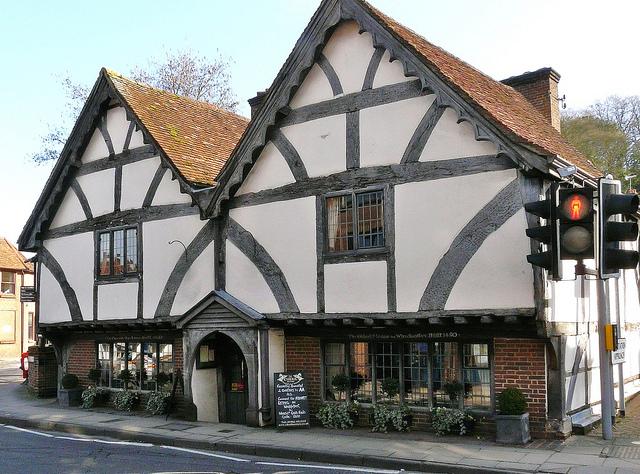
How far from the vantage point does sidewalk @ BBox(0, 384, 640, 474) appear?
416 inches

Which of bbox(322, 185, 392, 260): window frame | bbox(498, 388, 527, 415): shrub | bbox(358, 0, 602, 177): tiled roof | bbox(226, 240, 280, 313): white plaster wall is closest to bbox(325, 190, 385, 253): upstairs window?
bbox(322, 185, 392, 260): window frame

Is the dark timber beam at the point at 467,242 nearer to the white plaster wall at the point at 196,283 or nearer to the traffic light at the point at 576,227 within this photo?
the traffic light at the point at 576,227

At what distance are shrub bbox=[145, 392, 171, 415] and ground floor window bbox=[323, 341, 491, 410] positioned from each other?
14.1ft

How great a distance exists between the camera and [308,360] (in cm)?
1516

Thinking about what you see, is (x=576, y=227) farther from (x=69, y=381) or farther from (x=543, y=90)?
(x=69, y=381)

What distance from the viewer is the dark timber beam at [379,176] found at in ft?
41.2

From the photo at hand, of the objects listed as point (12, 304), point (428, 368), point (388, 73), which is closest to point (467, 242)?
point (428, 368)

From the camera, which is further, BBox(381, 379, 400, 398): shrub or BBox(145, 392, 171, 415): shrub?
BBox(145, 392, 171, 415): shrub

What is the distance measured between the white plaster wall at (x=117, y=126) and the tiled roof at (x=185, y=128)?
527 mm

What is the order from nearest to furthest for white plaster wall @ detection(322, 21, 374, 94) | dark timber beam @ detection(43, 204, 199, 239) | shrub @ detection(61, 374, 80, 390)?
white plaster wall @ detection(322, 21, 374, 94)
dark timber beam @ detection(43, 204, 199, 239)
shrub @ detection(61, 374, 80, 390)

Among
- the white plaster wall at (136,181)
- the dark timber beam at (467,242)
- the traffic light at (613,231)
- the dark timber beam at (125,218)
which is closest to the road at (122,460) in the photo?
the dark timber beam at (467,242)

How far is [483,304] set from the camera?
12328 millimetres

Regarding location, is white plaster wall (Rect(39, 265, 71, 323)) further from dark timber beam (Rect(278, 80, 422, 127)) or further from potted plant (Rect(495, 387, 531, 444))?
potted plant (Rect(495, 387, 531, 444))

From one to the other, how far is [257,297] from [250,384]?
1829 millimetres
